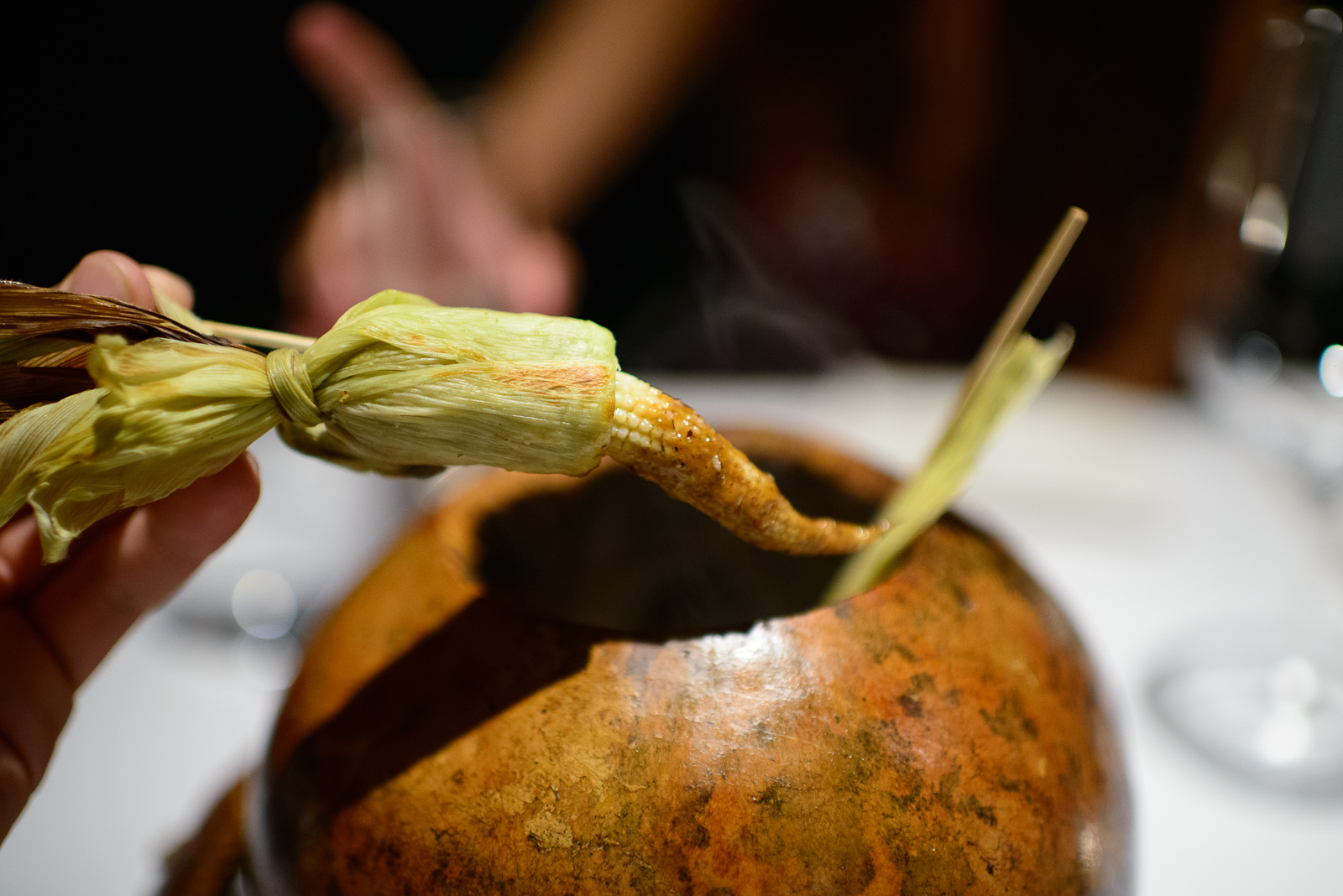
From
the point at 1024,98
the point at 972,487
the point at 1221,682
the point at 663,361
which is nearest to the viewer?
the point at 1221,682

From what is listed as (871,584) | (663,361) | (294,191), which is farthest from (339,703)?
(294,191)

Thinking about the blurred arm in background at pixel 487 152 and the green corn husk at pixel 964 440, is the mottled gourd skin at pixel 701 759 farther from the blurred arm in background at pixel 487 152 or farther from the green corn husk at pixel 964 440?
the blurred arm in background at pixel 487 152

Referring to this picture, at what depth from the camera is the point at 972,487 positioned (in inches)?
36.3

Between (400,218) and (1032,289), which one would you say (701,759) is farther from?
(400,218)

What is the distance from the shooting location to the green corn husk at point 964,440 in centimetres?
39

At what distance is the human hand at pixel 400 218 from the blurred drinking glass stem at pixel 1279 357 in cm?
66

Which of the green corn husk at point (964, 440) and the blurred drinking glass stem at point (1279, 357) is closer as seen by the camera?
the green corn husk at point (964, 440)

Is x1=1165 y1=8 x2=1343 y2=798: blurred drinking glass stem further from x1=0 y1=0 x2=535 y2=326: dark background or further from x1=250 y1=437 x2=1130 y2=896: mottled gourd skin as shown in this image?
x1=0 y1=0 x2=535 y2=326: dark background

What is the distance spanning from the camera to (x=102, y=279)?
348 millimetres

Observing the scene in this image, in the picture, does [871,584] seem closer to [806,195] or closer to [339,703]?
[339,703]

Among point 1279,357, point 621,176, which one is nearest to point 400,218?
point 1279,357

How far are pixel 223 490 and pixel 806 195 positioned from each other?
182 centimetres

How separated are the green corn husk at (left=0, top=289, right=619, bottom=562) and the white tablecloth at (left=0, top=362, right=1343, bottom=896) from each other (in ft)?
0.60

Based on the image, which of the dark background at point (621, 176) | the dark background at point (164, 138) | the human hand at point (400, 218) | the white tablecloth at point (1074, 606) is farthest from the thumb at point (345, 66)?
the white tablecloth at point (1074, 606)
